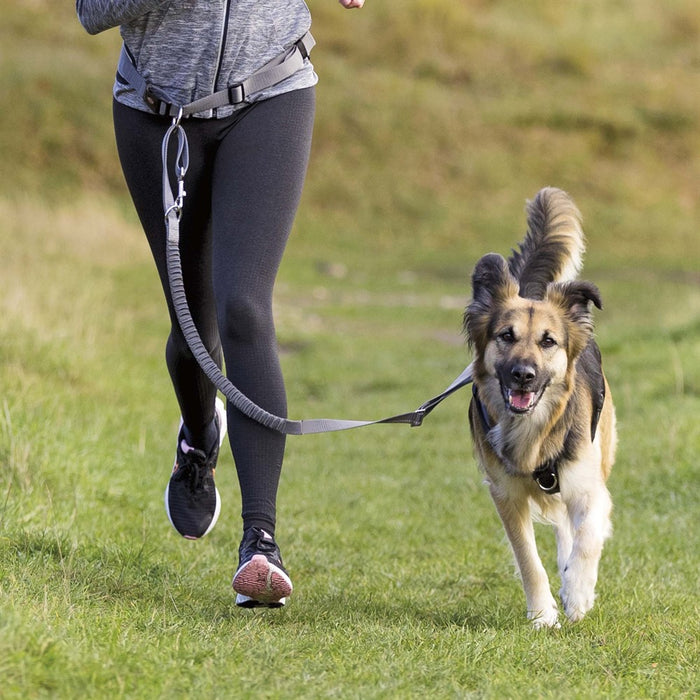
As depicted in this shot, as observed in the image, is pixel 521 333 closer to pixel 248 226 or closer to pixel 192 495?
pixel 248 226

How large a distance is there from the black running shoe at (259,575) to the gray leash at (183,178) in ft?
1.15

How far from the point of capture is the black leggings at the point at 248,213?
11.2 feet

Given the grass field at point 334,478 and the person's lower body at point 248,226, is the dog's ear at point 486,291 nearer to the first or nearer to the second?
the person's lower body at point 248,226

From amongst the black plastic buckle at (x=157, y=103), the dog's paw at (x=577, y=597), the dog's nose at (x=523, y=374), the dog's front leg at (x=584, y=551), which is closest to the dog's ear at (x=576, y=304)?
the dog's nose at (x=523, y=374)

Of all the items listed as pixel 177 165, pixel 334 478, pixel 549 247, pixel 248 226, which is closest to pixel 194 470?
pixel 248 226

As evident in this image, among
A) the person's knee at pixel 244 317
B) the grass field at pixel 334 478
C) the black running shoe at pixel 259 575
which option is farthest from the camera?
the person's knee at pixel 244 317

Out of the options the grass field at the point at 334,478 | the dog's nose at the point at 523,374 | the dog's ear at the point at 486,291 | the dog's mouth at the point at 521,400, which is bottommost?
the grass field at the point at 334,478

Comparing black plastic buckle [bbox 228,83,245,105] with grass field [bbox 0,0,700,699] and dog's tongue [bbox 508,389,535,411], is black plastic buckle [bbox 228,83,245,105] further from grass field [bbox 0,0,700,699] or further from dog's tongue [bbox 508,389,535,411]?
grass field [bbox 0,0,700,699]

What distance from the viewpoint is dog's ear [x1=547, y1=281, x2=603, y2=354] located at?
407cm

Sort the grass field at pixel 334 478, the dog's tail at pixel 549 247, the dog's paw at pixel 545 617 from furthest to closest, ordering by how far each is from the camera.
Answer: the dog's tail at pixel 549 247, the dog's paw at pixel 545 617, the grass field at pixel 334 478

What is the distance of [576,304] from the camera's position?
13.5 feet

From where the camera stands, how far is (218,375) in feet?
11.5

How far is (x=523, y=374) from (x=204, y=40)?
1541 millimetres

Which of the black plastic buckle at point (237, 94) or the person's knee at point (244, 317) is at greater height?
the black plastic buckle at point (237, 94)
